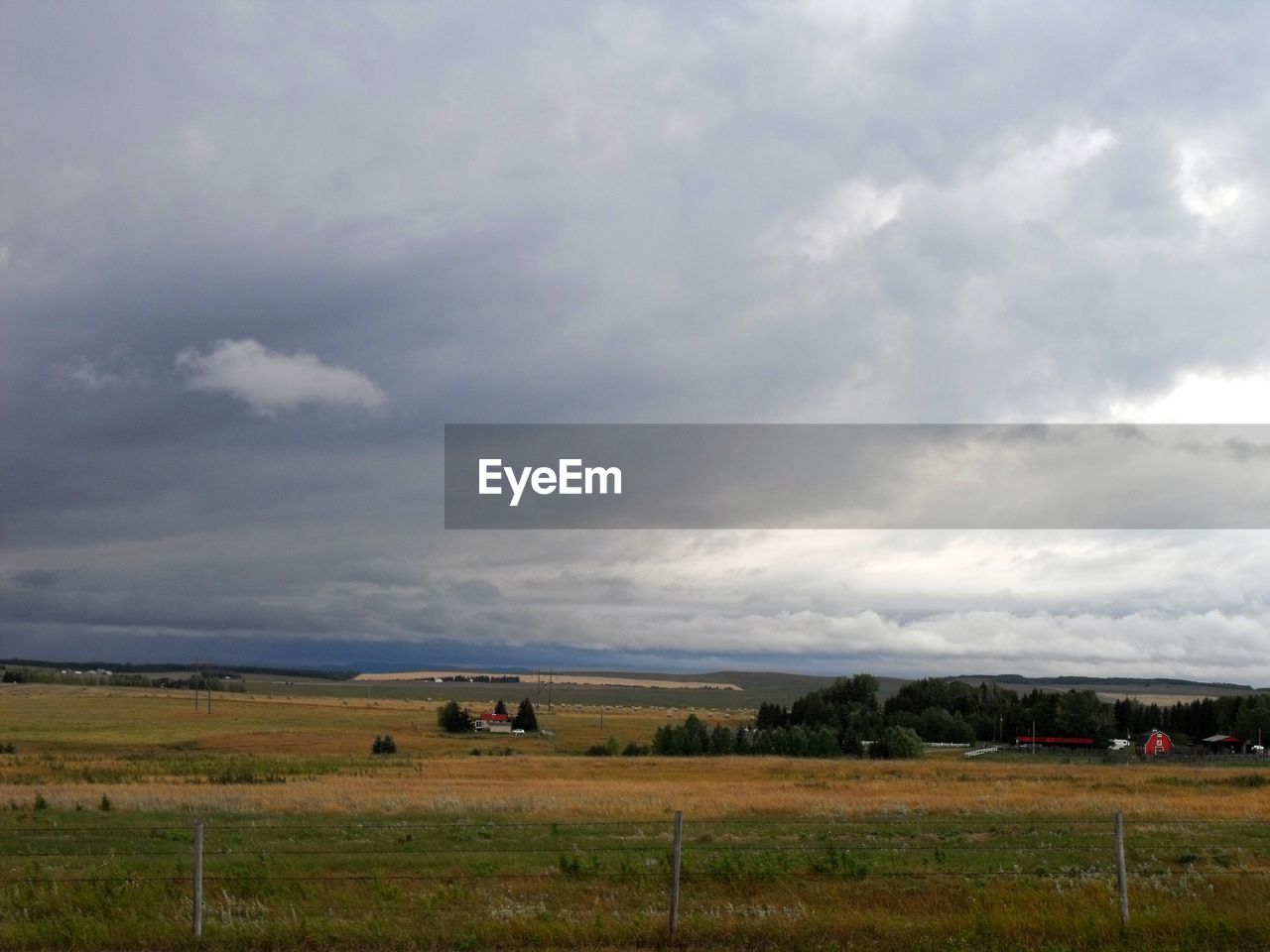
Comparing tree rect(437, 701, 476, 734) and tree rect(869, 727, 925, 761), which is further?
tree rect(437, 701, 476, 734)

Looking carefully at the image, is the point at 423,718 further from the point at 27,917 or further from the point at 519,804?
the point at 27,917

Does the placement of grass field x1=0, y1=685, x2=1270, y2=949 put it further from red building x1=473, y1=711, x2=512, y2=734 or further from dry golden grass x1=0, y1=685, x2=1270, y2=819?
red building x1=473, y1=711, x2=512, y2=734

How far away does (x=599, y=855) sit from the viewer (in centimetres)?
2209

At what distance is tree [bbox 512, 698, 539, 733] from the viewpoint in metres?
145

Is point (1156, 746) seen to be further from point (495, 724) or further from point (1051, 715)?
point (495, 724)

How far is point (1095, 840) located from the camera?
88.8 feet

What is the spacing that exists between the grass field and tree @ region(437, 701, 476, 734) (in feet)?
280

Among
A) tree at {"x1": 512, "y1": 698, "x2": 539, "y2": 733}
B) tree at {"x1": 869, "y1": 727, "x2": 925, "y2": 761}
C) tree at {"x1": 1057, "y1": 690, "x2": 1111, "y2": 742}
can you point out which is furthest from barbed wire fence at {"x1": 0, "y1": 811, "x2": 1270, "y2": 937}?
tree at {"x1": 512, "y1": 698, "x2": 539, "y2": 733}

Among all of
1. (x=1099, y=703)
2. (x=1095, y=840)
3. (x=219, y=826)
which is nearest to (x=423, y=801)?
(x=219, y=826)

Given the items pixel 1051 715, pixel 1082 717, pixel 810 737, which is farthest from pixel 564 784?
pixel 1051 715

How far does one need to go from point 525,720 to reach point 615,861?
12894 centimetres

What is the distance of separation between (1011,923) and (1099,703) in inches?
5386

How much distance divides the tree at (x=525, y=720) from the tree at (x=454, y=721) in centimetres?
528

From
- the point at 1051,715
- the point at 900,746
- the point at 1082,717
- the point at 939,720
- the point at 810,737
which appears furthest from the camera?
the point at 939,720
